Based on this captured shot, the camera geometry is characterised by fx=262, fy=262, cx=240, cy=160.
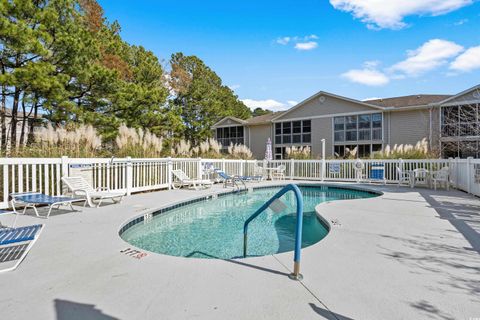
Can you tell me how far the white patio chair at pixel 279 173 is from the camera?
13302 millimetres

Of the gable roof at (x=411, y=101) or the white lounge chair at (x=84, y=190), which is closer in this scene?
the white lounge chair at (x=84, y=190)

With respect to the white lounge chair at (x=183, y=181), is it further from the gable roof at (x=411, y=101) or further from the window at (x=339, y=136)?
the gable roof at (x=411, y=101)

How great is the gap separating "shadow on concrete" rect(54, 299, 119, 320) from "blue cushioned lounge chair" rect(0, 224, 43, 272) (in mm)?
1004

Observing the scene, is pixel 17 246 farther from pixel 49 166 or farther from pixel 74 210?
pixel 49 166

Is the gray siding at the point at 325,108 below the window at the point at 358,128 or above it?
above

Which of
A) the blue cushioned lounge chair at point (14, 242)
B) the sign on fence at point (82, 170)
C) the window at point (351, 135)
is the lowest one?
the blue cushioned lounge chair at point (14, 242)

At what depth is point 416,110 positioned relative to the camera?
16953 millimetres

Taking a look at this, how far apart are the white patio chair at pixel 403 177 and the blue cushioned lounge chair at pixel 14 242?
11.4 m

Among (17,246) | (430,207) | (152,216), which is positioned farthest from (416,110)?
(17,246)

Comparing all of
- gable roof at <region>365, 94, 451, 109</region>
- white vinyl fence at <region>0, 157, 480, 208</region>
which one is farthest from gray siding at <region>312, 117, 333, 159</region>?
white vinyl fence at <region>0, 157, 480, 208</region>

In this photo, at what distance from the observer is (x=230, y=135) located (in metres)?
26.0

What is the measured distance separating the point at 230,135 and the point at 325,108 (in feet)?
31.6

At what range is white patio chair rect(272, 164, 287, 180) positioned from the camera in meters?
13.3

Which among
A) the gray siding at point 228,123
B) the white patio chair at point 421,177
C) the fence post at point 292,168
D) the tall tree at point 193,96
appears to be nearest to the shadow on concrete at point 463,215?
the white patio chair at point 421,177
